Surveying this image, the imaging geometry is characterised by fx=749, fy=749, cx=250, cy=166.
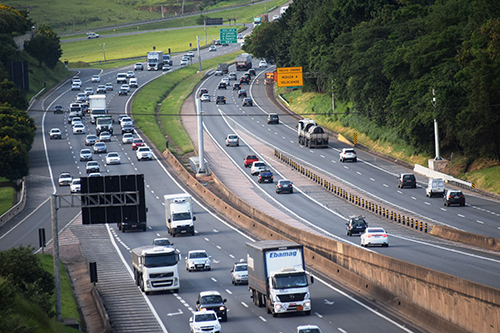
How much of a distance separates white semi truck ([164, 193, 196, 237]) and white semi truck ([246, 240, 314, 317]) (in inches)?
869

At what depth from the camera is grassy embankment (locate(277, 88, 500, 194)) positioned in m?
72.8

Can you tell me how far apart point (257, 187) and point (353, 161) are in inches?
592

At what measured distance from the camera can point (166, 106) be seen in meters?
135

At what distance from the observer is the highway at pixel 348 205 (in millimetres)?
45812

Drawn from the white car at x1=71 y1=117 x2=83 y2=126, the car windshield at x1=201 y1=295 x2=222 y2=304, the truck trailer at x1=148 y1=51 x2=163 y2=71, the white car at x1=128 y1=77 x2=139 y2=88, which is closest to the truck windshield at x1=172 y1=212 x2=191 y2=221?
the car windshield at x1=201 y1=295 x2=222 y2=304

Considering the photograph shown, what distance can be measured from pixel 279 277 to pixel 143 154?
201ft

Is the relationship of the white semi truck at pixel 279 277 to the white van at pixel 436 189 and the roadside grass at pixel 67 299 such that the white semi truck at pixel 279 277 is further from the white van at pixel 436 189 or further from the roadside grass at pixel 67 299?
the white van at pixel 436 189

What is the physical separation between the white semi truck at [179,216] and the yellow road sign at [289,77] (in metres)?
52.4

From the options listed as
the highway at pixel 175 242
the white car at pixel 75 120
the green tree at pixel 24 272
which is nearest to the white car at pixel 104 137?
the highway at pixel 175 242

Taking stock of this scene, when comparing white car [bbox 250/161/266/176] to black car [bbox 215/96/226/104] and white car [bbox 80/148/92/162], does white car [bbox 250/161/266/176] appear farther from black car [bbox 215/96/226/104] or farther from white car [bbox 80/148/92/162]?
black car [bbox 215/96/226/104]

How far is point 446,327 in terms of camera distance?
30.4 metres

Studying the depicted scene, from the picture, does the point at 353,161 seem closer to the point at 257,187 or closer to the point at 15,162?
the point at 257,187

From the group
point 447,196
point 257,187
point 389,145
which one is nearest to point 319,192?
point 257,187

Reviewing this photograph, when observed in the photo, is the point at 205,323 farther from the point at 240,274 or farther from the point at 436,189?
the point at 436,189
